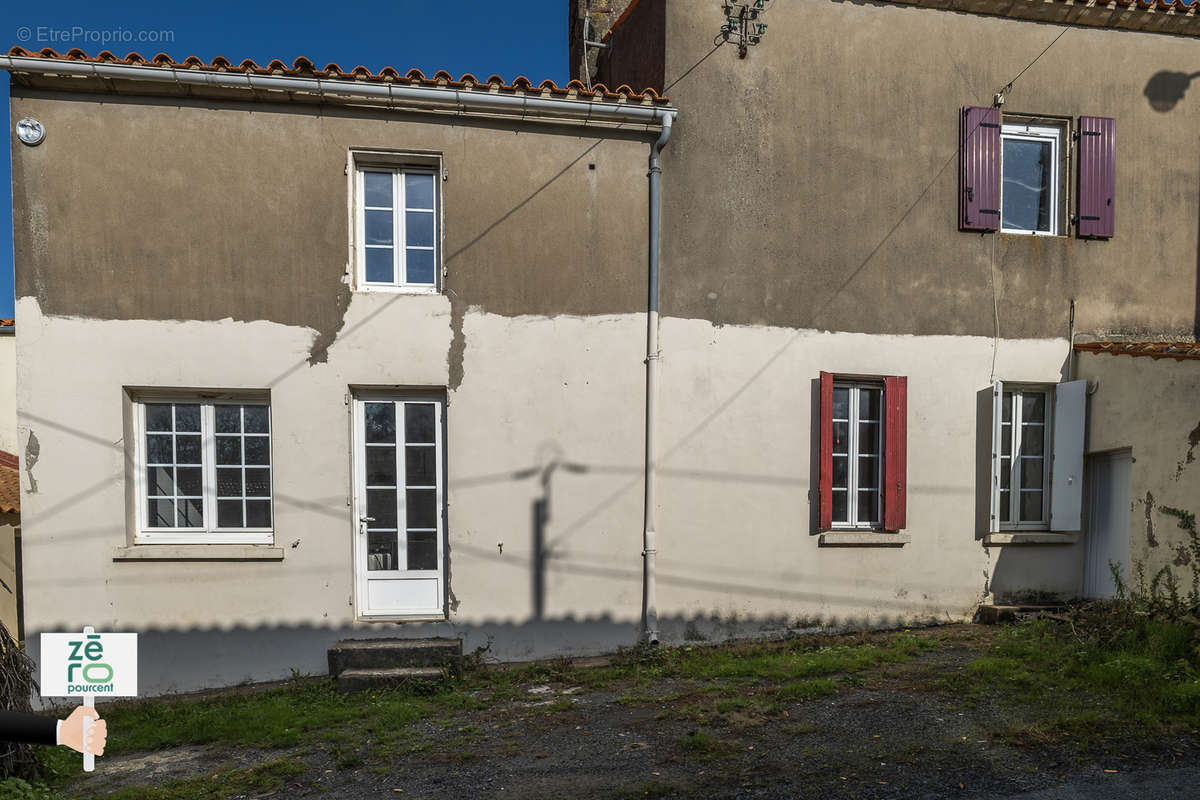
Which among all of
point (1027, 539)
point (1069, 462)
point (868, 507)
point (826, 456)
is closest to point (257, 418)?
point (826, 456)

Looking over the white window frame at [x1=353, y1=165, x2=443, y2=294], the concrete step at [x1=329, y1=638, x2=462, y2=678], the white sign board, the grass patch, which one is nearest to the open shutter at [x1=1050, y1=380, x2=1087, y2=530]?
the concrete step at [x1=329, y1=638, x2=462, y2=678]

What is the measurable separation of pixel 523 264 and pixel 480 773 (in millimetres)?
4322

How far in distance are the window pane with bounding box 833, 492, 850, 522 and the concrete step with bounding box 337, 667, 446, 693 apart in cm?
402

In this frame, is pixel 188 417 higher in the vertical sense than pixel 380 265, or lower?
lower

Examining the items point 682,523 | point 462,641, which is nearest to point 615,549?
point 682,523

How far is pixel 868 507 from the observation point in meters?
7.98

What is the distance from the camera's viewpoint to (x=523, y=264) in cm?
736

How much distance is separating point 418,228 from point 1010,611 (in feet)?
22.3

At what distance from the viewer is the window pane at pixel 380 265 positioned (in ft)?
24.0

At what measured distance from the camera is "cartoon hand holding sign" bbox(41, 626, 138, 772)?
1835 millimetres

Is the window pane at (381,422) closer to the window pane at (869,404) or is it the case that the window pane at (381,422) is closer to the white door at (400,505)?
the white door at (400,505)

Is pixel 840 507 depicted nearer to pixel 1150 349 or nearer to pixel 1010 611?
pixel 1010 611

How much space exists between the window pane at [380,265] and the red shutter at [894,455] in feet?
16.0

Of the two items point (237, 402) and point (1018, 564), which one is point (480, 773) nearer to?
point (237, 402)
